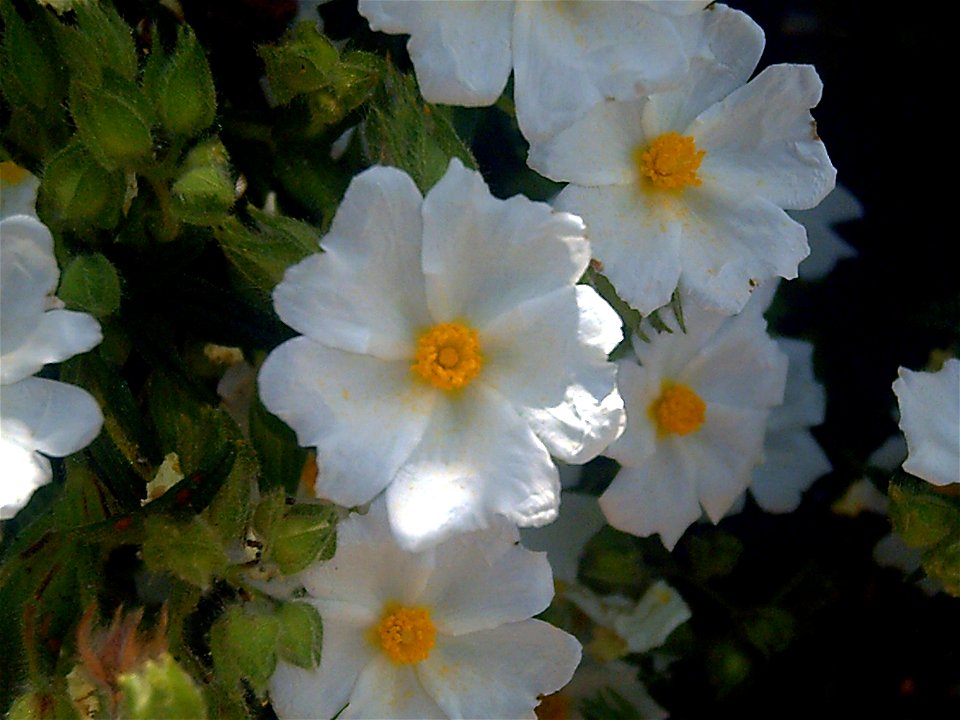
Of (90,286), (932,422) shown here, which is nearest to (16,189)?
(90,286)

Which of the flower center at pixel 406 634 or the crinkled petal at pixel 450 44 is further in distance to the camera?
the flower center at pixel 406 634

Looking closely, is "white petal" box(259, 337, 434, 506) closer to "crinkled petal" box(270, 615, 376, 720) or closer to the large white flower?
the large white flower

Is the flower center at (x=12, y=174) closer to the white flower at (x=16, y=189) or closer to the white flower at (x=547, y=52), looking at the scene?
the white flower at (x=16, y=189)

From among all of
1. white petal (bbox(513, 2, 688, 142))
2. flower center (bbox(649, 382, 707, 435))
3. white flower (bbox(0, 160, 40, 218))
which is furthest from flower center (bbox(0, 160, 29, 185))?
flower center (bbox(649, 382, 707, 435))

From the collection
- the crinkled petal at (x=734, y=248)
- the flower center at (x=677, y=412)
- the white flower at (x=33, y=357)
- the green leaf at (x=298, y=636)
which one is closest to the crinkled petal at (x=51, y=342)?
the white flower at (x=33, y=357)

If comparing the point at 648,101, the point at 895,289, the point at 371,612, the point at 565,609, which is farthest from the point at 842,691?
the point at 648,101

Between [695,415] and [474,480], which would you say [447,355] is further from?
[695,415]

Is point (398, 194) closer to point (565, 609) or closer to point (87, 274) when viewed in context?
point (87, 274)
